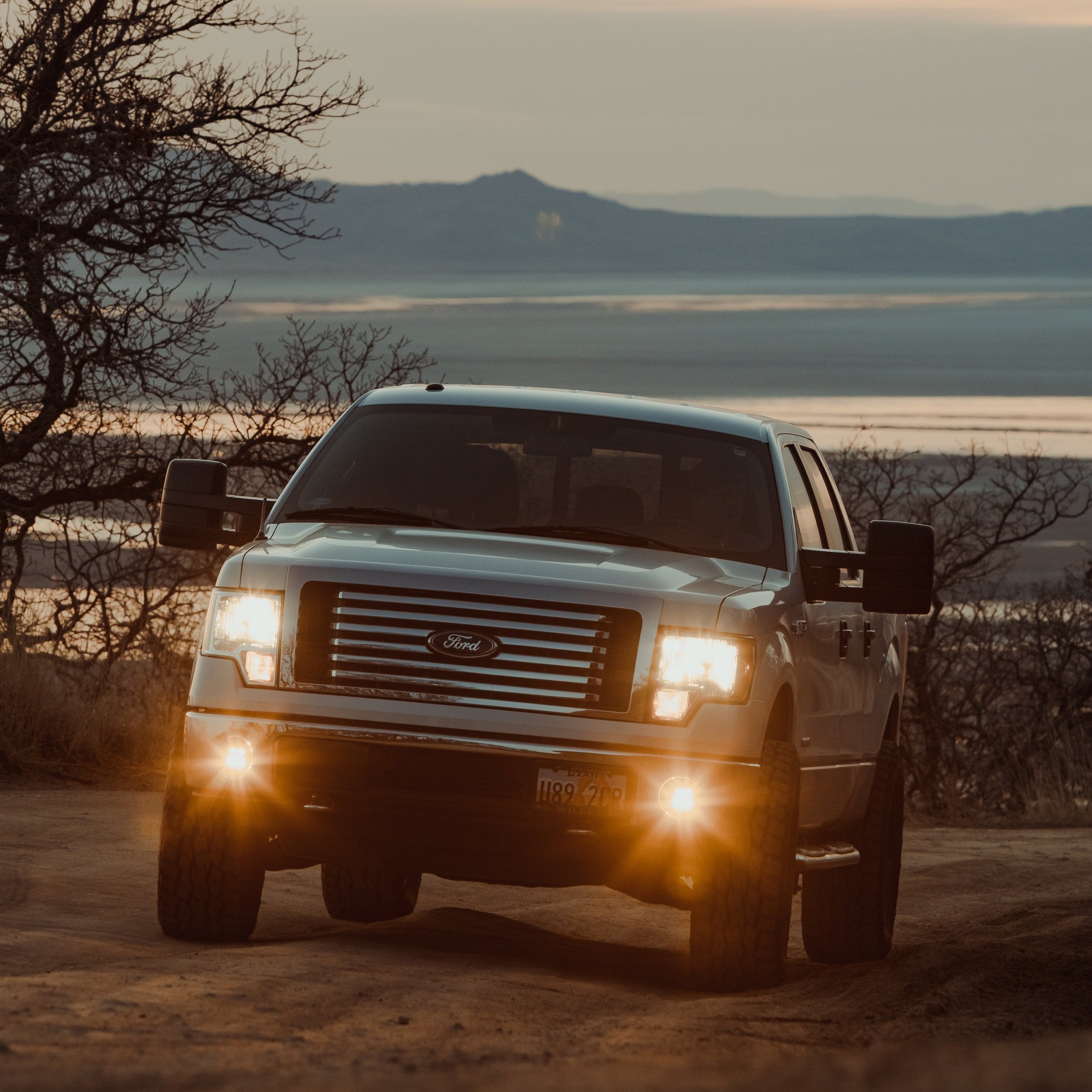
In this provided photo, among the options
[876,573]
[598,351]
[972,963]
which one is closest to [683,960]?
[972,963]

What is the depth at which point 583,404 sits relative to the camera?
7660 millimetres

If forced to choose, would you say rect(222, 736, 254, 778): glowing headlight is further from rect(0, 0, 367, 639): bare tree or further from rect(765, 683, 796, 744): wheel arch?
rect(0, 0, 367, 639): bare tree

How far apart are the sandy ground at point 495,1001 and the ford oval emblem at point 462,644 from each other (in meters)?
1.05

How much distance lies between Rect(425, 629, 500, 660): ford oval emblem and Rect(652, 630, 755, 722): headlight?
1.79 ft

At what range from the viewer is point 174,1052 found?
4.57 meters

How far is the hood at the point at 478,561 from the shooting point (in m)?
6.18

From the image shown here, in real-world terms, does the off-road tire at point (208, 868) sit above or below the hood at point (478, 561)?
below

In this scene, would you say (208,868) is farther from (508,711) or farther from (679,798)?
(679,798)

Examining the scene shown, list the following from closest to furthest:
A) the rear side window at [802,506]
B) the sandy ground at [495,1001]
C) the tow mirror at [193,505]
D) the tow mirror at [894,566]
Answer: the sandy ground at [495,1001] < the tow mirror at [894,566] < the tow mirror at [193,505] < the rear side window at [802,506]

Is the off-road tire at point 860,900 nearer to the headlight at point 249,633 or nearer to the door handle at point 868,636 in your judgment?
the door handle at point 868,636

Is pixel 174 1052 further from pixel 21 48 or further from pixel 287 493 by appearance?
pixel 21 48

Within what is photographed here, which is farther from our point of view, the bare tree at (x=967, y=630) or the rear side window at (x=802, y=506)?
the bare tree at (x=967, y=630)

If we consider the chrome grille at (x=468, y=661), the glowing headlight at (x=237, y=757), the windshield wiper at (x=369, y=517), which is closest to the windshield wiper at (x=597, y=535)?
the windshield wiper at (x=369, y=517)

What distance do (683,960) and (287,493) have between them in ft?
8.21
